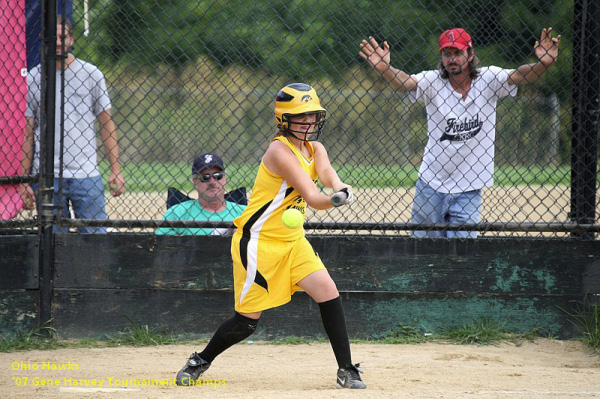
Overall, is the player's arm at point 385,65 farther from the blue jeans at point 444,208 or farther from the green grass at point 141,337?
the green grass at point 141,337

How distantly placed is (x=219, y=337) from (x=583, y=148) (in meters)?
2.71

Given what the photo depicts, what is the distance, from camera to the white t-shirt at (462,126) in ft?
17.2

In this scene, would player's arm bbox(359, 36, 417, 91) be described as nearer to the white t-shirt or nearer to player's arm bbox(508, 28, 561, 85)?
the white t-shirt

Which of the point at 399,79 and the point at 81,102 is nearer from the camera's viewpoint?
the point at 399,79

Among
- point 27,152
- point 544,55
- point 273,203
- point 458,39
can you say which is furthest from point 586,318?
point 27,152

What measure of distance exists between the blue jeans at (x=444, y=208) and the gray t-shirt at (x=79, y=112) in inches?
93.6

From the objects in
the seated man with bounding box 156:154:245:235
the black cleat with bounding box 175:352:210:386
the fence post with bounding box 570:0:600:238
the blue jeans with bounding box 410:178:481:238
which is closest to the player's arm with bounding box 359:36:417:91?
the blue jeans with bounding box 410:178:481:238

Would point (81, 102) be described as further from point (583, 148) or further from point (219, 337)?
point (583, 148)

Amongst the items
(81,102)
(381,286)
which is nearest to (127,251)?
(81,102)

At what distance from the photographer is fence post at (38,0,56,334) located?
5133 millimetres

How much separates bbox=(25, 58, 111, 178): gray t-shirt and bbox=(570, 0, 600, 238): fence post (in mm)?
3316

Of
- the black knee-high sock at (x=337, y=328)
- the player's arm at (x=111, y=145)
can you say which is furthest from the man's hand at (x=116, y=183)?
the black knee-high sock at (x=337, y=328)

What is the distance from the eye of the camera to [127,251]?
518 centimetres

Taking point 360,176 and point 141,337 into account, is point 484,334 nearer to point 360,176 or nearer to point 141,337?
point 141,337
